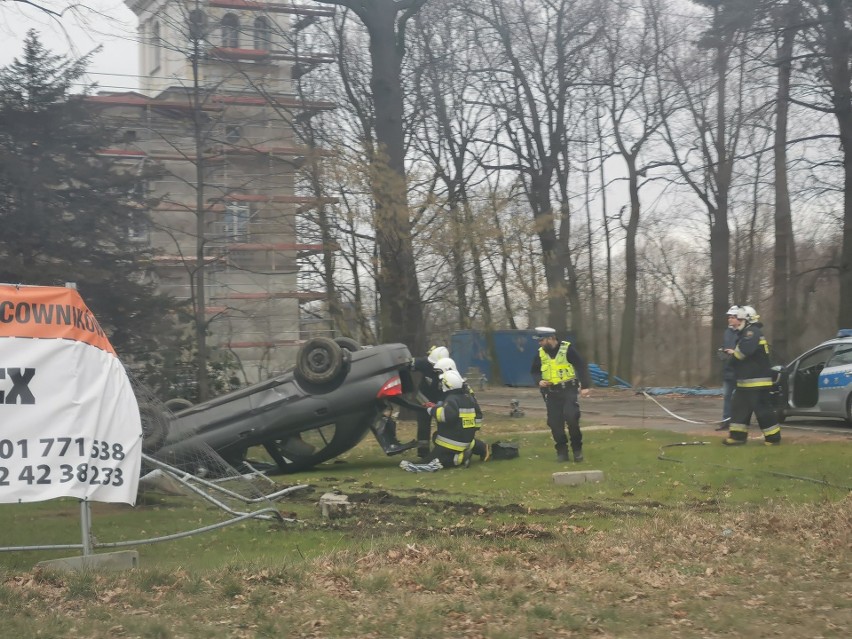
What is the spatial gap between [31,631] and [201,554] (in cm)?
305

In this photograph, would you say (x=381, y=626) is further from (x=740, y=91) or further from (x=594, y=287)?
(x=594, y=287)

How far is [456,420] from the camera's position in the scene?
15.0m

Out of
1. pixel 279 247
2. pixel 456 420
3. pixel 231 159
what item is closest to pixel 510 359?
pixel 231 159

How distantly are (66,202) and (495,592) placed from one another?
1262cm

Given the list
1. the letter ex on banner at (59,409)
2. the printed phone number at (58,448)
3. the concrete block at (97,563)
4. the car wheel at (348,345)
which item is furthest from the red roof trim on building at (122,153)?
the concrete block at (97,563)

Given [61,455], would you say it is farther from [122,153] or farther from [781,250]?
[781,250]

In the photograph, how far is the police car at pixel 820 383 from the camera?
1812cm

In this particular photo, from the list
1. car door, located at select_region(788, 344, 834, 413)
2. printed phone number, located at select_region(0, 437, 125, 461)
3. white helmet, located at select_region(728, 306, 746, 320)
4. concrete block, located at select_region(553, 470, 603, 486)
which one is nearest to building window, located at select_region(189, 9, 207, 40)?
white helmet, located at select_region(728, 306, 746, 320)

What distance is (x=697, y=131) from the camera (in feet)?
125

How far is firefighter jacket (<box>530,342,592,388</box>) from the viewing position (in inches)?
593

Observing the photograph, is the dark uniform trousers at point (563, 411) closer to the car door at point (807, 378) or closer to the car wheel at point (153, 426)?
the car wheel at point (153, 426)

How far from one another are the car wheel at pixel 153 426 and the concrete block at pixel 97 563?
130 inches

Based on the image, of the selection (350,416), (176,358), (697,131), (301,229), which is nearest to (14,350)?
(350,416)

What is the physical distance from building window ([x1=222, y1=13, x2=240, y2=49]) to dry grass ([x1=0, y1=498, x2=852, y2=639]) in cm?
1864
